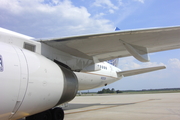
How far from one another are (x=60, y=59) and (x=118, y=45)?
1.83 m

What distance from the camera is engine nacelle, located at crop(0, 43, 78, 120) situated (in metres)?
3.16

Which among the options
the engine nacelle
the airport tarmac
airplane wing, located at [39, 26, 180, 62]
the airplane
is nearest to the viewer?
the engine nacelle

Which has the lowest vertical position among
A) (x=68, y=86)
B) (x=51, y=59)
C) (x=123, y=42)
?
(x=68, y=86)

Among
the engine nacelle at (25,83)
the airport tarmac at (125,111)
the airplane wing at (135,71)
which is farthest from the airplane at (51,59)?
the airplane wing at (135,71)

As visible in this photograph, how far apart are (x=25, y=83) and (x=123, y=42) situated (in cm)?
278

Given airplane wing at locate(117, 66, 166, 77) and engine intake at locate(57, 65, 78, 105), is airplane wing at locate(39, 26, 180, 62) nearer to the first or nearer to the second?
engine intake at locate(57, 65, 78, 105)

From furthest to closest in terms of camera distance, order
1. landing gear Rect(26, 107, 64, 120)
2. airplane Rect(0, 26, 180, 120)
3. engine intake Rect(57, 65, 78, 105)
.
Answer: landing gear Rect(26, 107, 64, 120) → engine intake Rect(57, 65, 78, 105) → airplane Rect(0, 26, 180, 120)

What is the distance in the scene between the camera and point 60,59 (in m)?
5.61

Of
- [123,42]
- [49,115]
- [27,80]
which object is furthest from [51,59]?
[49,115]

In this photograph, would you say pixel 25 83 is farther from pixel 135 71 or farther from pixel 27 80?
pixel 135 71

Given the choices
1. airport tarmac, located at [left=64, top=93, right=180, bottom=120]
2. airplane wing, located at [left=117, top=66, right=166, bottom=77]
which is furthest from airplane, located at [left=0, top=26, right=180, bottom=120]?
airplane wing, located at [left=117, top=66, right=166, bottom=77]

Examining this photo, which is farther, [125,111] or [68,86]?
[125,111]

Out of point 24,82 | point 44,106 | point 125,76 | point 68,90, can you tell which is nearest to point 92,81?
point 125,76

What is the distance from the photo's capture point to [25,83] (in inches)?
137
